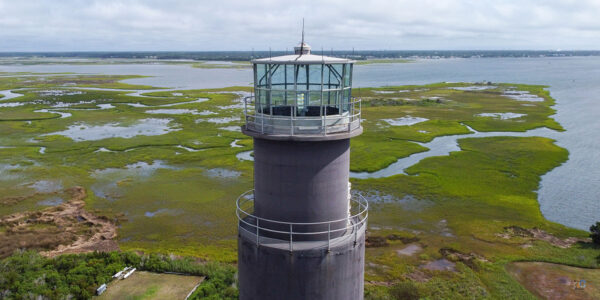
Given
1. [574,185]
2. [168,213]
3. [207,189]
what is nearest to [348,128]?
[168,213]

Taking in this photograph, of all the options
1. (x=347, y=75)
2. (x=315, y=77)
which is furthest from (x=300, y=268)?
(x=347, y=75)

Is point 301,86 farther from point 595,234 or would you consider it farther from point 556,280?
point 595,234

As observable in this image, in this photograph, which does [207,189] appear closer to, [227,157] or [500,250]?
[227,157]

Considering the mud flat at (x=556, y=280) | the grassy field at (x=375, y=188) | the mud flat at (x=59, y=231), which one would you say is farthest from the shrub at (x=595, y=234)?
the mud flat at (x=59, y=231)

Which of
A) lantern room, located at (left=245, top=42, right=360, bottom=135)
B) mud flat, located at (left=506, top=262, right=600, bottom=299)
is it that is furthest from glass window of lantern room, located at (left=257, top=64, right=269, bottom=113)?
mud flat, located at (left=506, top=262, right=600, bottom=299)

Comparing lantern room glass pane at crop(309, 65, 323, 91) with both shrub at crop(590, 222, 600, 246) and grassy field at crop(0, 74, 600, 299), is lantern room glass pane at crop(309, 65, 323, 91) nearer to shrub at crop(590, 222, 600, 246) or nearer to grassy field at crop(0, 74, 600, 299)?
grassy field at crop(0, 74, 600, 299)

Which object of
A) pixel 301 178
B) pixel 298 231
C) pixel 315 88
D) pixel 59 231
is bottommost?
pixel 59 231
